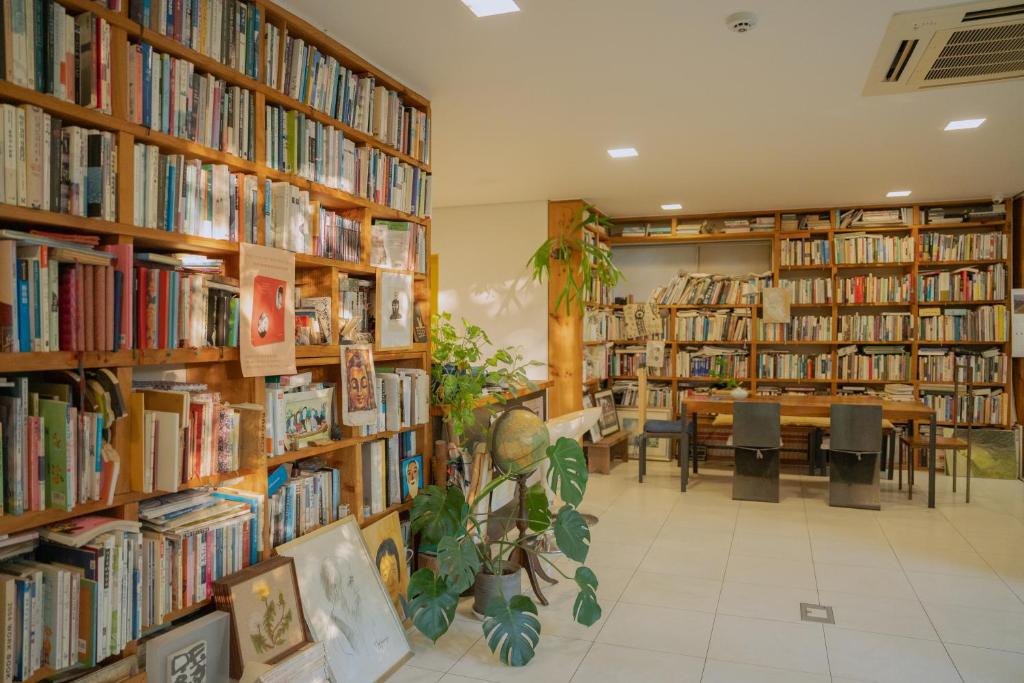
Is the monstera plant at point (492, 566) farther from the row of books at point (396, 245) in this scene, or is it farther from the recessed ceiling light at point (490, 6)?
the recessed ceiling light at point (490, 6)

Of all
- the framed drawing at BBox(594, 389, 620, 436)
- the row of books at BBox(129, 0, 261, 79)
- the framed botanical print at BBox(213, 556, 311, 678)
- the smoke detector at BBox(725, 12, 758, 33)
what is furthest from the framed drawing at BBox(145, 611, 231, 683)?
the framed drawing at BBox(594, 389, 620, 436)

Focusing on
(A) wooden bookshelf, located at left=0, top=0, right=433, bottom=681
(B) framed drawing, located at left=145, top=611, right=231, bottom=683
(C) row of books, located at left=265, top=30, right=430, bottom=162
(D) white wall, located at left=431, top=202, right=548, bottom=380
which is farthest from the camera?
(D) white wall, located at left=431, top=202, right=548, bottom=380

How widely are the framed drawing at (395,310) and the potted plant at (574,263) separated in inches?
106

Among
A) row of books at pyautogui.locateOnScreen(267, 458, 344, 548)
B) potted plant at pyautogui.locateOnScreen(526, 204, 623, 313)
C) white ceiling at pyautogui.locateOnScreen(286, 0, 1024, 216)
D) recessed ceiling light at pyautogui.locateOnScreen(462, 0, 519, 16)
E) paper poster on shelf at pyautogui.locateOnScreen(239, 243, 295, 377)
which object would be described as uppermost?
white ceiling at pyautogui.locateOnScreen(286, 0, 1024, 216)

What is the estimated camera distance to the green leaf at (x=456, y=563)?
2770mm

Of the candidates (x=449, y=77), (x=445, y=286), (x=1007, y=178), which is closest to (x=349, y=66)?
(x=449, y=77)

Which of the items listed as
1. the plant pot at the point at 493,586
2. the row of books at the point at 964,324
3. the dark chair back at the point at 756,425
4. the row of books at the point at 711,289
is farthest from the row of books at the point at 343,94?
the row of books at the point at 964,324

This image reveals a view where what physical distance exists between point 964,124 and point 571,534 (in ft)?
11.2

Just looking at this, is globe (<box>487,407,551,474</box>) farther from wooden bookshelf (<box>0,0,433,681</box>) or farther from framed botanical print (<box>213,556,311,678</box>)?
framed botanical print (<box>213,556,311,678</box>)

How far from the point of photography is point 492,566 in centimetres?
321

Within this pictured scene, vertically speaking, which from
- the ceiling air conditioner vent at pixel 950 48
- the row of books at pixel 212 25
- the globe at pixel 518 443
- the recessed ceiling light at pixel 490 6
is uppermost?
the recessed ceiling light at pixel 490 6

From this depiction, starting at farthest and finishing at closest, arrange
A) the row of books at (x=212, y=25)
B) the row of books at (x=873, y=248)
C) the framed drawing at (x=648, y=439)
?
the framed drawing at (x=648, y=439) → the row of books at (x=873, y=248) → the row of books at (x=212, y=25)

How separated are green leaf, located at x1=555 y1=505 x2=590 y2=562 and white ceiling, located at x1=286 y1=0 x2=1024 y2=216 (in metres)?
2.07

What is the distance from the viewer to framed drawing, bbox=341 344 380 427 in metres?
2.90
